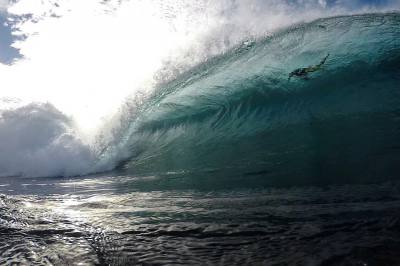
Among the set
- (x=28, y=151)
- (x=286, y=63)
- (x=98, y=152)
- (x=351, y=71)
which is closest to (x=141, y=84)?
(x=98, y=152)

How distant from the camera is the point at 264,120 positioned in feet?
25.2

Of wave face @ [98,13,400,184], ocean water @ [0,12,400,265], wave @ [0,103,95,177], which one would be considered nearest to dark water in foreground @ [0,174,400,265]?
ocean water @ [0,12,400,265]

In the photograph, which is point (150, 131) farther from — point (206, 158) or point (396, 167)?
point (396, 167)

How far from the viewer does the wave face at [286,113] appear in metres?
4.85

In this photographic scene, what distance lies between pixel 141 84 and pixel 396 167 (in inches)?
331

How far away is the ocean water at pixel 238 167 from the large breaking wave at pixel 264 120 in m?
0.04

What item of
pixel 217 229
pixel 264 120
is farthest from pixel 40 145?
pixel 217 229

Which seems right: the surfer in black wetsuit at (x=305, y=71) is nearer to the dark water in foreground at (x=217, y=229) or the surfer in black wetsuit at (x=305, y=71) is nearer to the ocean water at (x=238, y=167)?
the ocean water at (x=238, y=167)

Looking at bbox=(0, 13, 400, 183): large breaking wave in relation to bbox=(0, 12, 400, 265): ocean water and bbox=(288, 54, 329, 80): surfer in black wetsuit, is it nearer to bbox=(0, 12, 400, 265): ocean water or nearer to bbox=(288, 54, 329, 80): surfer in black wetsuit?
bbox=(0, 12, 400, 265): ocean water

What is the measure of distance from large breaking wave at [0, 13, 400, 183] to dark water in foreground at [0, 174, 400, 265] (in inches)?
38.8

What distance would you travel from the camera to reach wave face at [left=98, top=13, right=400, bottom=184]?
191 inches

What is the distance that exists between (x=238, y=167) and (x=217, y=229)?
253cm

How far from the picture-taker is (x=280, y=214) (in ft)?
8.86

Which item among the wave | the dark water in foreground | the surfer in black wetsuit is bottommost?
the dark water in foreground
